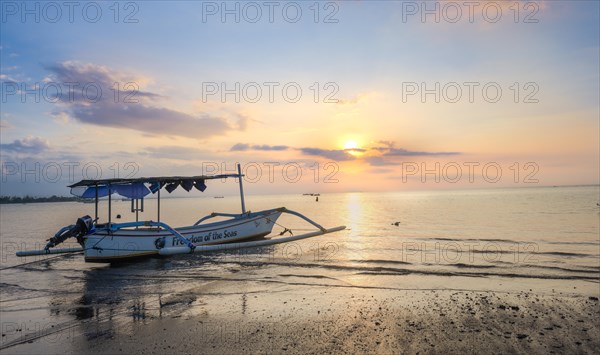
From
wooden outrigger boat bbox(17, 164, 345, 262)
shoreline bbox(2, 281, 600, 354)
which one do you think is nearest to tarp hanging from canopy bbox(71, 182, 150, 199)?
wooden outrigger boat bbox(17, 164, 345, 262)

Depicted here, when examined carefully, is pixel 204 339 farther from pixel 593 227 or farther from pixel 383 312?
pixel 593 227

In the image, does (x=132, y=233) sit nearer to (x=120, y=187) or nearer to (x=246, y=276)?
(x=120, y=187)

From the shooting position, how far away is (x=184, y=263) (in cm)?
1980

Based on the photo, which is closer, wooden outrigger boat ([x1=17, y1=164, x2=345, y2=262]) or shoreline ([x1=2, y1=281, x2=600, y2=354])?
shoreline ([x1=2, y1=281, x2=600, y2=354])

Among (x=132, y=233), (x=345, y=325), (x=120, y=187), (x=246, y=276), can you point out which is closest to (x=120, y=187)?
(x=120, y=187)

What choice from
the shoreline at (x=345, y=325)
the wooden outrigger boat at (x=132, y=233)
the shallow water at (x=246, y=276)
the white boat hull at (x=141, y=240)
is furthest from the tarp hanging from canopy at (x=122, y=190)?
the shoreline at (x=345, y=325)

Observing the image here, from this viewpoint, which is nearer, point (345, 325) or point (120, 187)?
point (345, 325)

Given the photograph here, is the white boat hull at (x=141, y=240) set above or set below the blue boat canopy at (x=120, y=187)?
below

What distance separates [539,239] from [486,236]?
11.8 feet

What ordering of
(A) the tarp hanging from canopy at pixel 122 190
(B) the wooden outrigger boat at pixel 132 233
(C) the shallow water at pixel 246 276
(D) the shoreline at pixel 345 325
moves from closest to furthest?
(D) the shoreline at pixel 345 325 → (C) the shallow water at pixel 246 276 → (B) the wooden outrigger boat at pixel 132 233 → (A) the tarp hanging from canopy at pixel 122 190

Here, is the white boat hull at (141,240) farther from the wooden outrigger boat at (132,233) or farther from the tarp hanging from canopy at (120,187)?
the tarp hanging from canopy at (120,187)

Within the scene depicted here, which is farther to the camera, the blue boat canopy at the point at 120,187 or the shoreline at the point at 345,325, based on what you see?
the blue boat canopy at the point at 120,187

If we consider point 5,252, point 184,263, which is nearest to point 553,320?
point 184,263

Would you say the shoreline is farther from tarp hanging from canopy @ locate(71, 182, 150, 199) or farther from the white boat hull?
tarp hanging from canopy @ locate(71, 182, 150, 199)
